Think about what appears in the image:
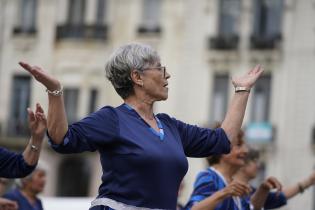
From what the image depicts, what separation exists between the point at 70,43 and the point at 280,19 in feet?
25.3

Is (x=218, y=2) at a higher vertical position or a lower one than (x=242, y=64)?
higher

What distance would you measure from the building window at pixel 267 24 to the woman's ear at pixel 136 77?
86.8 ft

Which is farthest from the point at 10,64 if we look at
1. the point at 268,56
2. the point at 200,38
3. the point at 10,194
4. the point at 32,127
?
the point at 32,127

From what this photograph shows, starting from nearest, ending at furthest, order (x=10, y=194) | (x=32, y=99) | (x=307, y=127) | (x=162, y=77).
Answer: (x=162, y=77) → (x=10, y=194) → (x=307, y=127) → (x=32, y=99)

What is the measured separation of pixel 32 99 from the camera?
3344cm

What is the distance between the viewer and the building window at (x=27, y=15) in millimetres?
34156

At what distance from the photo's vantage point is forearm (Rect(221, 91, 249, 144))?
5.13m

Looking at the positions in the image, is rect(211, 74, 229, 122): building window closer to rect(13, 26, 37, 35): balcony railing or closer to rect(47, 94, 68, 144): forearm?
rect(13, 26, 37, 35): balcony railing

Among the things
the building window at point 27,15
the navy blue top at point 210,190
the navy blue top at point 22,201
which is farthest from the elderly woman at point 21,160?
the building window at point 27,15

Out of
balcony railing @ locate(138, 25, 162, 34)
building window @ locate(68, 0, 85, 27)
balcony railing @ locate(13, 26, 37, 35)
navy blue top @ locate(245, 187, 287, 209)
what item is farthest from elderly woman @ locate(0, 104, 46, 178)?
balcony railing @ locate(13, 26, 37, 35)

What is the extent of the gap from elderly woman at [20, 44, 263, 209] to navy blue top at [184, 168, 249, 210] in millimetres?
2071

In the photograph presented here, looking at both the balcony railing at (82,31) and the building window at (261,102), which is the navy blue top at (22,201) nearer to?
the building window at (261,102)

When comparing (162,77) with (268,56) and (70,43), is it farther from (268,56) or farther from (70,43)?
(70,43)

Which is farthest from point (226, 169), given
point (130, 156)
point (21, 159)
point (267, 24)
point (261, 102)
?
point (267, 24)
